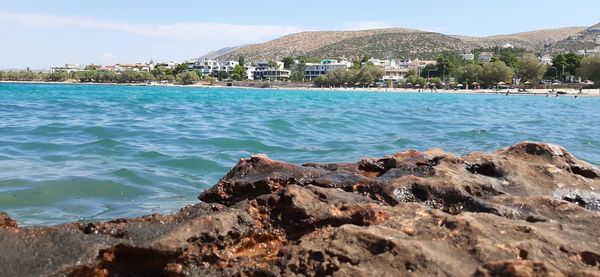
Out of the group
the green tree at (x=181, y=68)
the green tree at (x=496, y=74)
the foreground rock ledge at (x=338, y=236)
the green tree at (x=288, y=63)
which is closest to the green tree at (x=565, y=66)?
the green tree at (x=496, y=74)

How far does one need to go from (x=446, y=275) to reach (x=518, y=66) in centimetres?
12992

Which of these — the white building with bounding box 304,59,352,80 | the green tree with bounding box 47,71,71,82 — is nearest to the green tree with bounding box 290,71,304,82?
the white building with bounding box 304,59,352,80

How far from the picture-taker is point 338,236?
3469mm

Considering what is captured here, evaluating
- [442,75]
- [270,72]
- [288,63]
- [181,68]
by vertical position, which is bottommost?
[442,75]

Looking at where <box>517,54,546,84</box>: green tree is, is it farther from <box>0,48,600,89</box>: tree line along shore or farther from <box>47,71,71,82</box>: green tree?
<box>47,71,71,82</box>: green tree

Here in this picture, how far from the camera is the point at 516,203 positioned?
188 inches

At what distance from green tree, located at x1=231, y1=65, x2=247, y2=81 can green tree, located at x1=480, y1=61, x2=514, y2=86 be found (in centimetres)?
7743

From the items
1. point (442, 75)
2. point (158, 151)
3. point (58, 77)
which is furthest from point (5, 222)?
point (58, 77)

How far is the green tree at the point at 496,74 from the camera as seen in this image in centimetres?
12081

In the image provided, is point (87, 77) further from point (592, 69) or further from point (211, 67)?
point (592, 69)

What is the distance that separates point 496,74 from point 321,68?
203 ft

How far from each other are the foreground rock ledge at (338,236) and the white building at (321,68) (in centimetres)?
15920

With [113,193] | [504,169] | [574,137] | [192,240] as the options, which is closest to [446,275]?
[192,240]

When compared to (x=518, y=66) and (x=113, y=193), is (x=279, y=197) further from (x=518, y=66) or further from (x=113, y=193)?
(x=518, y=66)
